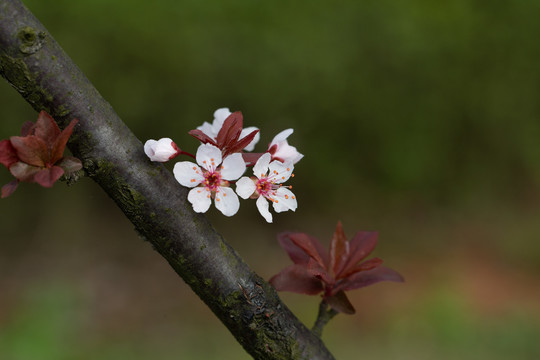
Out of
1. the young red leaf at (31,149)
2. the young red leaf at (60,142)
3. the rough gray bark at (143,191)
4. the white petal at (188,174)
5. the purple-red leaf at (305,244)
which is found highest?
the purple-red leaf at (305,244)

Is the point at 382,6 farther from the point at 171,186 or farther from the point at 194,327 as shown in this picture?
the point at 171,186

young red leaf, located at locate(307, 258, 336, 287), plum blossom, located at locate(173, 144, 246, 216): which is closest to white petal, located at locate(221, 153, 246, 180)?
plum blossom, located at locate(173, 144, 246, 216)

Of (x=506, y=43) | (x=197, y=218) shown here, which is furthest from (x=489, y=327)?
(x=197, y=218)

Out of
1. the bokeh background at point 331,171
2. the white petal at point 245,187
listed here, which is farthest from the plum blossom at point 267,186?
the bokeh background at point 331,171

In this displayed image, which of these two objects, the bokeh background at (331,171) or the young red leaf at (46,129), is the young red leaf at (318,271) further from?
the bokeh background at (331,171)

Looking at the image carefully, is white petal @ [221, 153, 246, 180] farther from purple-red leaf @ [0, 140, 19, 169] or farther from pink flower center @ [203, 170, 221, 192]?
purple-red leaf @ [0, 140, 19, 169]
